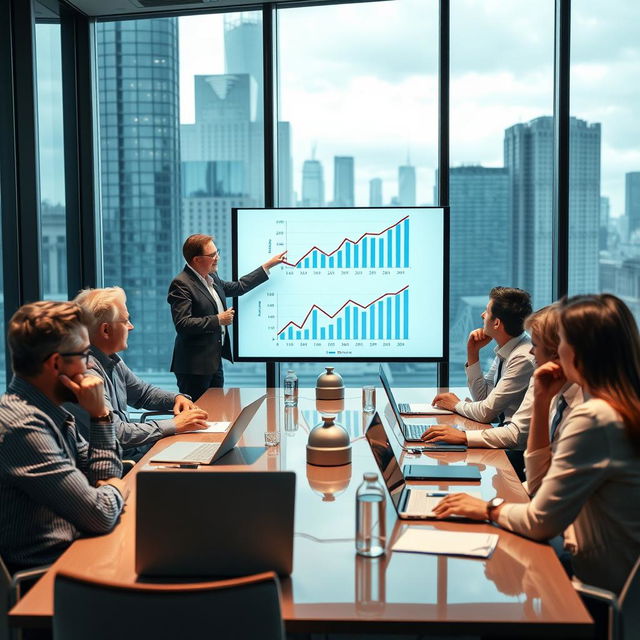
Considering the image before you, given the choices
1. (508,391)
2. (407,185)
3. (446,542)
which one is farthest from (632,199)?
(446,542)

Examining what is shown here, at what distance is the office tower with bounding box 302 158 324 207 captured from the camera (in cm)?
558

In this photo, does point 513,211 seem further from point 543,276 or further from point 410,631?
point 410,631

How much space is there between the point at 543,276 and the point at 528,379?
223 cm

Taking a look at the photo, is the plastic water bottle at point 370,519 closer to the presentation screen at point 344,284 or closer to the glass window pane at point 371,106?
the presentation screen at point 344,284

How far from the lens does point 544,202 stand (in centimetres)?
560

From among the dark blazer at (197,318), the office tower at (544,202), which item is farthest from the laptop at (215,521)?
the office tower at (544,202)

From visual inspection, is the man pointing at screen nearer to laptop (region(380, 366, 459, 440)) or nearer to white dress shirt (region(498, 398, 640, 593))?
laptop (region(380, 366, 459, 440))

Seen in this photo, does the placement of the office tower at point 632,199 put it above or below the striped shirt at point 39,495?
above

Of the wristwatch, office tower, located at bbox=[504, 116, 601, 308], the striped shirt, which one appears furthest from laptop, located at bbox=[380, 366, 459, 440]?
office tower, located at bbox=[504, 116, 601, 308]

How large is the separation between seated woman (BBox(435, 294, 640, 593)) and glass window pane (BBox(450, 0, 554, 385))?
3324 mm

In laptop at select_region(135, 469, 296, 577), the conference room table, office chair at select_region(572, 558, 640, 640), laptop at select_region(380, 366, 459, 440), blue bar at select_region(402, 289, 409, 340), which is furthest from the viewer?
blue bar at select_region(402, 289, 409, 340)

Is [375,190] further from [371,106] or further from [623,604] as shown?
[623,604]

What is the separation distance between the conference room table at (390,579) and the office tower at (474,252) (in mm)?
3029

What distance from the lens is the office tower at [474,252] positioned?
5586 millimetres
